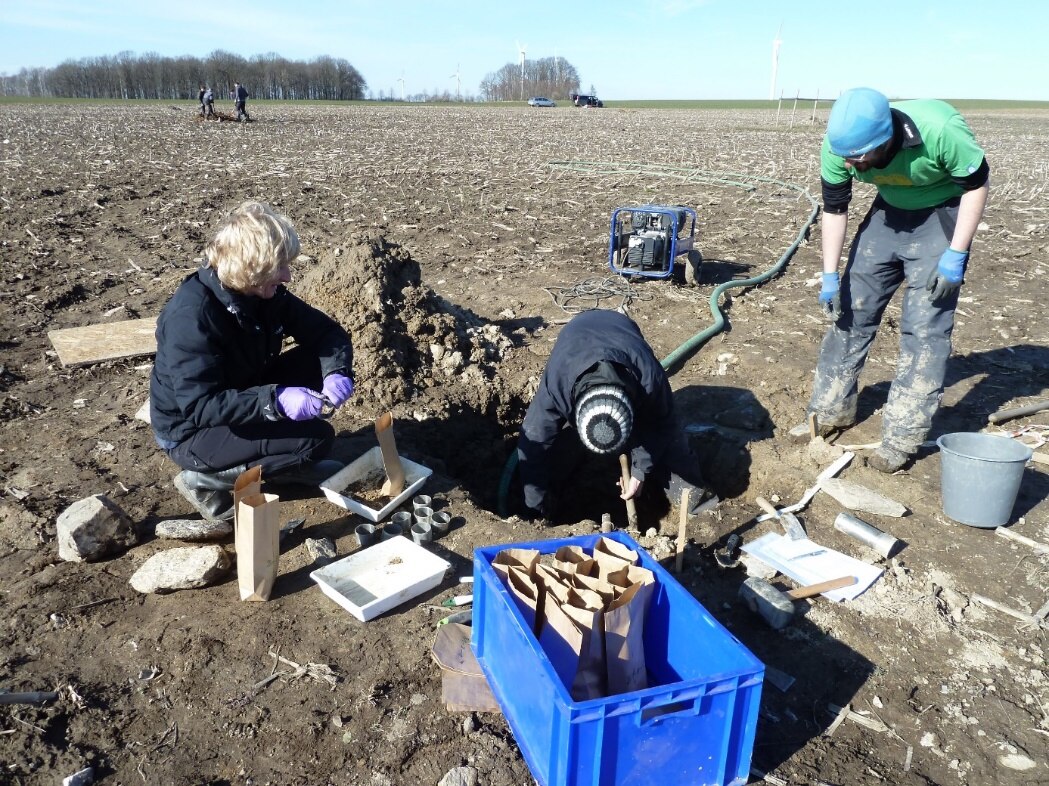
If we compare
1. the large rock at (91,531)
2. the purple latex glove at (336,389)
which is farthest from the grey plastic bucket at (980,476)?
the large rock at (91,531)

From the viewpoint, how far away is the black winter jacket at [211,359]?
3.38 metres

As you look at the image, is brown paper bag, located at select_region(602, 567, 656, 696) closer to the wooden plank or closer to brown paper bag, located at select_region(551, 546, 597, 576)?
brown paper bag, located at select_region(551, 546, 597, 576)

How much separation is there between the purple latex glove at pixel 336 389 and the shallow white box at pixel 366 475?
517mm

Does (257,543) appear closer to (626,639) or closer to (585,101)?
(626,639)

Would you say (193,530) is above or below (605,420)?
below

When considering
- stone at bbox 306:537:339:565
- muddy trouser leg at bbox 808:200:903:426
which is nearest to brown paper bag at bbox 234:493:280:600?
stone at bbox 306:537:339:565

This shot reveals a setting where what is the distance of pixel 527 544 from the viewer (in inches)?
118

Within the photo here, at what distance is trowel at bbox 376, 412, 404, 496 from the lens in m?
3.83

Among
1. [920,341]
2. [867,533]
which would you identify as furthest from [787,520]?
[920,341]

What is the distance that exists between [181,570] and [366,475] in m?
1.19

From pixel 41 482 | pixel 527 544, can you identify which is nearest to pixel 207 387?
pixel 41 482

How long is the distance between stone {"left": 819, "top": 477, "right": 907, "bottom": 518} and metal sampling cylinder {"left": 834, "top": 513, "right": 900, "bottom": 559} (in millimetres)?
125

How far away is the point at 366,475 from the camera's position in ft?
13.7

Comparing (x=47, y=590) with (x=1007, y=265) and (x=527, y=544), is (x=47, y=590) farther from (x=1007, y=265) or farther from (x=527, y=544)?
(x=1007, y=265)
